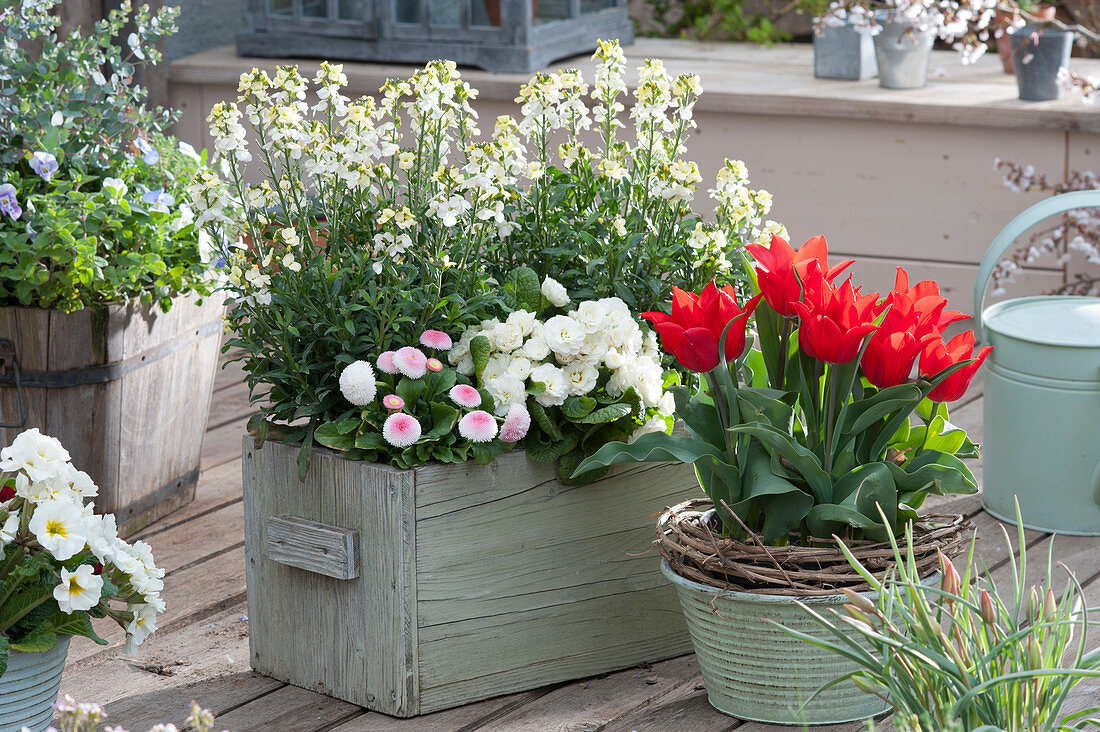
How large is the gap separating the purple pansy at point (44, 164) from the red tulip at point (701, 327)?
3.40ft

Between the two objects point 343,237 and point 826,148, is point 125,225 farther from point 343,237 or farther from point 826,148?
point 826,148

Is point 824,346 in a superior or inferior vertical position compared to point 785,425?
superior

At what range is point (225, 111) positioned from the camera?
1.55 m

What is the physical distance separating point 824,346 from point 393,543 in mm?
556

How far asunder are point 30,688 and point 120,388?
688mm

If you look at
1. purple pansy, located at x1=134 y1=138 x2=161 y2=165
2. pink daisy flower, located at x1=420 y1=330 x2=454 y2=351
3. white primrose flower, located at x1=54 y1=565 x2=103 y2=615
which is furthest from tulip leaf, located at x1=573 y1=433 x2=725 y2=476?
purple pansy, located at x1=134 y1=138 x2=161 y2=165

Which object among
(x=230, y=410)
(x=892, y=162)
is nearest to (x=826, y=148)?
(x=892, y=162)

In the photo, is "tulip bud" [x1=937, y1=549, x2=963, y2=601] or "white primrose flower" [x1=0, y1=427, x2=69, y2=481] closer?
"tulip bud" [x1=937, y1=549, x2=963, y2=601]

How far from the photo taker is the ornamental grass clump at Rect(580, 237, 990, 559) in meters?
1.45

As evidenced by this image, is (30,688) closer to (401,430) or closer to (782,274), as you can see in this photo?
(401,430)

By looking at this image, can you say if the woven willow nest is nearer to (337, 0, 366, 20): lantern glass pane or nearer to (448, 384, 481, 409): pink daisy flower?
(448, 384, 481, 409): pink daisy flower

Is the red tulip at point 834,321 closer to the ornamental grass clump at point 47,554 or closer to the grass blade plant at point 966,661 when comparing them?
the grass blade plant at point 966,661

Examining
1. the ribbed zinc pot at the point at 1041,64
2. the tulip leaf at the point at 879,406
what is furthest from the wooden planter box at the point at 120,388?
the ribbed zinc pot at the point at 1041,64

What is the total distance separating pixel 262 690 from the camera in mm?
1720
